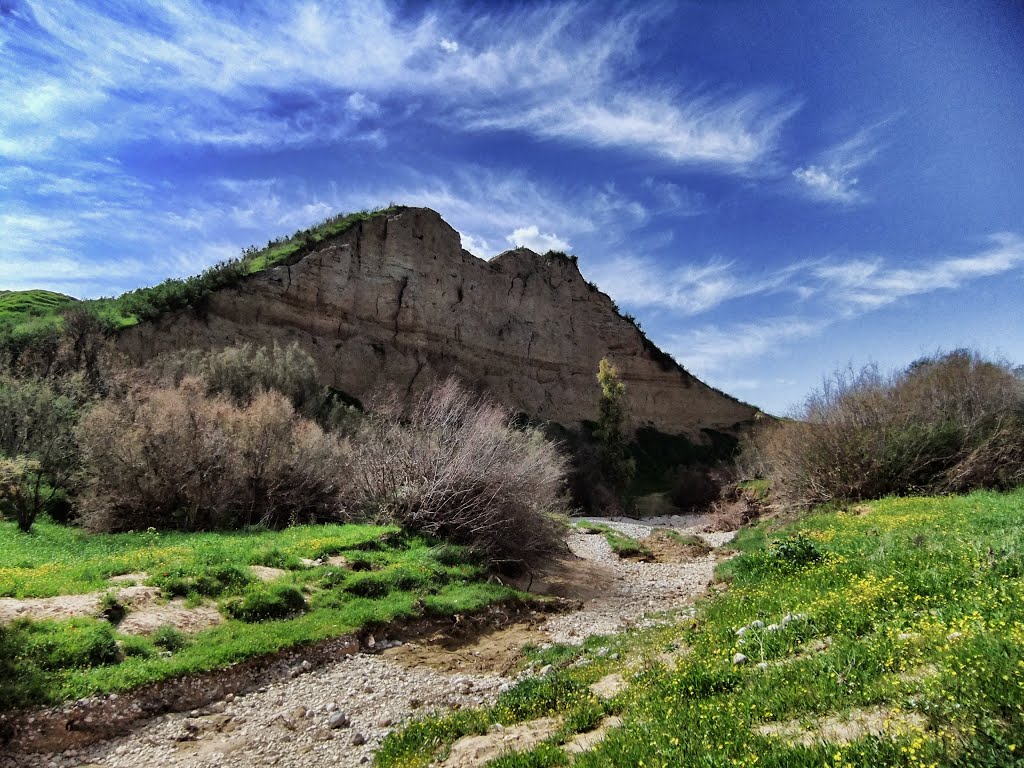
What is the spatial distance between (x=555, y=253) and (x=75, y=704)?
2138 inches

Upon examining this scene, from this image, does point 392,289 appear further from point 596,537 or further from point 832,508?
point 832,508

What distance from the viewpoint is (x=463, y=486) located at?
15.4m

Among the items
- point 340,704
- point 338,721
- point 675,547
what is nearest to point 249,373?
point 675,547

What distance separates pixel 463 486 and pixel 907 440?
13176 mm

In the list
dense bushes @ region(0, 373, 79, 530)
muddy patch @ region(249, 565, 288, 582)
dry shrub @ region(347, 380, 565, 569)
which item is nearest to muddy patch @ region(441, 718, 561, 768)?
muddy patch @ region(249, 565, 288, 582)

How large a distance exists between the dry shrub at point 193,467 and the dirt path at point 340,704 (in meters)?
9.28

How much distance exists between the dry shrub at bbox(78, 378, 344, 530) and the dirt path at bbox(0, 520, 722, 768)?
9.28m

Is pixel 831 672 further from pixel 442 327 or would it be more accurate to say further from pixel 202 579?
pixel 442 327

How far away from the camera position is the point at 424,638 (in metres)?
10.5

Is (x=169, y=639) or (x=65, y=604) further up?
(x=65, y=604)

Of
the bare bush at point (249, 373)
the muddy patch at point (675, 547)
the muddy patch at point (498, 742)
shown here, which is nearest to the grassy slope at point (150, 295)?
the bare bush at point (249, 373)

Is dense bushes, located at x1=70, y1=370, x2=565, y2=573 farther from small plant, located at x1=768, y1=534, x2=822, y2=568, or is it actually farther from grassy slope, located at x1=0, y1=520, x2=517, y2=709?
small plant, located at x1=768, y1=534, x2=822, y2=568

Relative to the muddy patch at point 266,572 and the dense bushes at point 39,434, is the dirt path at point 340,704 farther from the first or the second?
the dense bushes at point 39,434

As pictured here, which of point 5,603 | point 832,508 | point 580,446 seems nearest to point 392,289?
point 580,446
